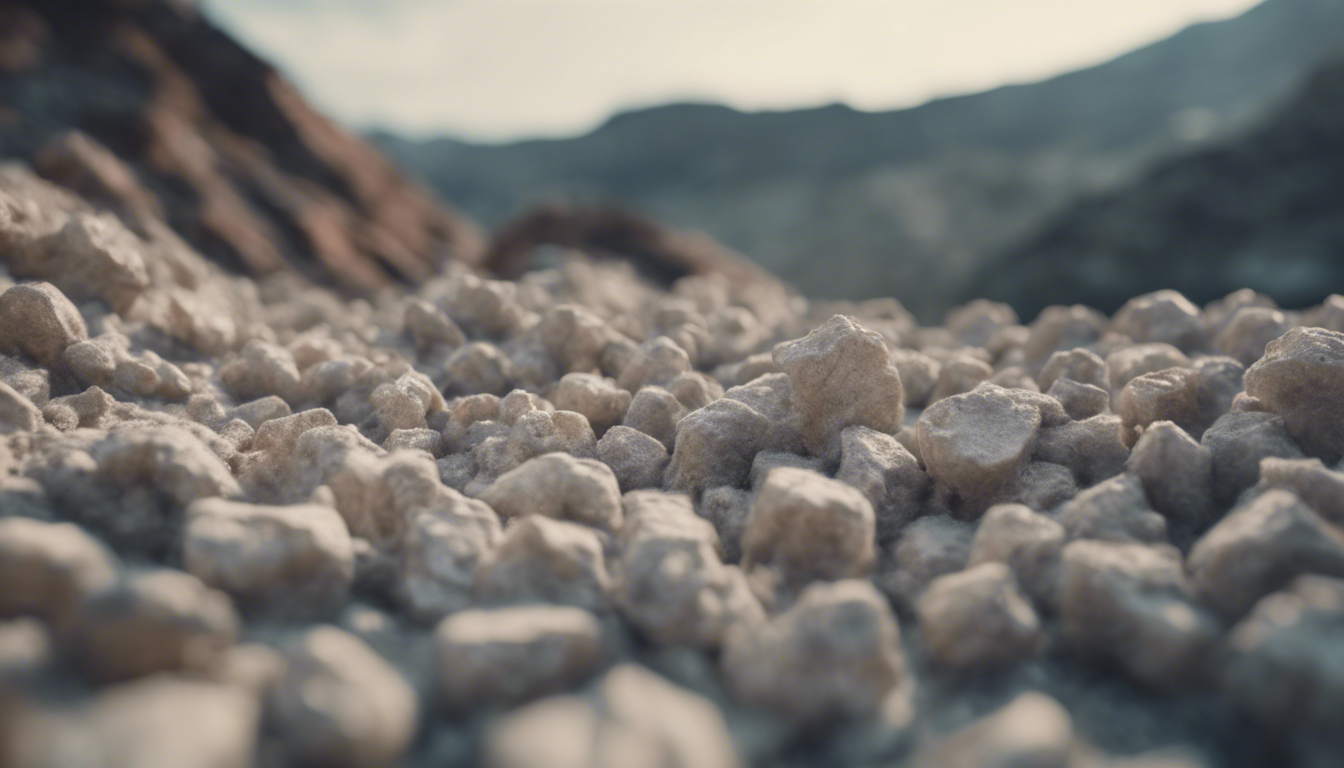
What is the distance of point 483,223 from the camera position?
24.4m

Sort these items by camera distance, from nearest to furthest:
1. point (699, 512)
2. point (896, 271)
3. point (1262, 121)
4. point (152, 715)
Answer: point (152, 715) < point (699, 512) < point (1262, 121) < point (896, 271)

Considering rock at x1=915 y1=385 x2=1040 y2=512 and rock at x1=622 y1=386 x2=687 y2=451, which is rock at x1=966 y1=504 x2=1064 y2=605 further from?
rock at x1=622 y1=386 x2=687 y2=451

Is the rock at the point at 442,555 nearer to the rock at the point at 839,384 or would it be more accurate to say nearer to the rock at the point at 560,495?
the rock at the point at 560,495

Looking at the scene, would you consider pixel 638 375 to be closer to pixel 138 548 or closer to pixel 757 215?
pixel 138 548

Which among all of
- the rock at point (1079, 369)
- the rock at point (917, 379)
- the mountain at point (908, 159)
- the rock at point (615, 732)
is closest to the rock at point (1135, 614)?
the rock at point (615, 732)

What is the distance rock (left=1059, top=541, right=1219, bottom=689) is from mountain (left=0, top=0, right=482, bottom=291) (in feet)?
10.7

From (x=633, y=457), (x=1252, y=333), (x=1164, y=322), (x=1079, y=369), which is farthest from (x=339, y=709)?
(x=1164, y=322)

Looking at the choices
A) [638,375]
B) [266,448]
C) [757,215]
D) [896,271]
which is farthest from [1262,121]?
[757,215]

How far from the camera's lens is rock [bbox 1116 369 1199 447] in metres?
1.18

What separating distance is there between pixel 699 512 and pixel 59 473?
74 cm

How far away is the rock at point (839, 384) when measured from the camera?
1196mm

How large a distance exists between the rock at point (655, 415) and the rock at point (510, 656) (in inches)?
23.0

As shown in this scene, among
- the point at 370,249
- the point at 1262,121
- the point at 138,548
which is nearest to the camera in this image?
the point at 138,548

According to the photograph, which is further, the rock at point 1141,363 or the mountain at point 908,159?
the mountain at point 908,159
